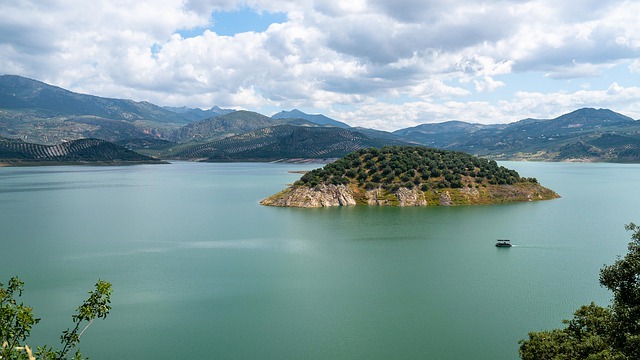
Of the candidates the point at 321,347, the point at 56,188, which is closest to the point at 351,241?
the point at 321,347

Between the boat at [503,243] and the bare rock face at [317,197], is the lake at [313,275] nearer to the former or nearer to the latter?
the boat at [503,243]

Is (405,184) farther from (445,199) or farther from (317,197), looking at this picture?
(317,197)

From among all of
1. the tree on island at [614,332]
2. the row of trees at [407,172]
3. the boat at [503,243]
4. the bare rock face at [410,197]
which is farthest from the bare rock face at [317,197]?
the tree on island at [614,332]

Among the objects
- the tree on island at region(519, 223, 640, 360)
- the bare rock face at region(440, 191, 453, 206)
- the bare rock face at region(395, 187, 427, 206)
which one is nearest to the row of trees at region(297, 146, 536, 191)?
the bare rock face at region(395, 187, 427, 206)

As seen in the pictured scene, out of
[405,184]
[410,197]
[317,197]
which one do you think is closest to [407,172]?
[405,184]

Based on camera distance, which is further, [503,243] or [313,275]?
[503,243]

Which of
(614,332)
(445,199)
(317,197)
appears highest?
(317,197)

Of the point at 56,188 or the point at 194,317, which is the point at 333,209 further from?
the point at 56,188

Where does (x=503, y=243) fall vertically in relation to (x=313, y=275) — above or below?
above
